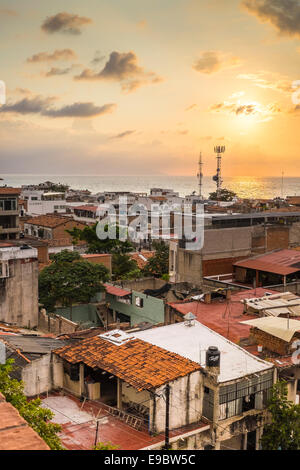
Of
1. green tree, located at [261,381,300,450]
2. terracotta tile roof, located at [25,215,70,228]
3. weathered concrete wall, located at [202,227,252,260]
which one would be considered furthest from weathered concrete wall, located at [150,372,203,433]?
terracotta tile roof, located at [25,215,70,228]

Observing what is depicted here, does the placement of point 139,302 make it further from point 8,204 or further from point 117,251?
point 8,204

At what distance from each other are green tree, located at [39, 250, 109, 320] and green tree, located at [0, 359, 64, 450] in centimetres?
1626

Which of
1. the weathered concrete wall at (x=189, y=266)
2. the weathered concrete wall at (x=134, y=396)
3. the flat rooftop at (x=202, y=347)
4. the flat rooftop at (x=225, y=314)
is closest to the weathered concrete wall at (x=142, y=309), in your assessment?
the flat rooftop at (x=225, y=314)

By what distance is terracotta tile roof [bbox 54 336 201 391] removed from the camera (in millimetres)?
11906

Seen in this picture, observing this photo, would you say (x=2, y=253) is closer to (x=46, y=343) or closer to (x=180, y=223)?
(x=46, y=343)

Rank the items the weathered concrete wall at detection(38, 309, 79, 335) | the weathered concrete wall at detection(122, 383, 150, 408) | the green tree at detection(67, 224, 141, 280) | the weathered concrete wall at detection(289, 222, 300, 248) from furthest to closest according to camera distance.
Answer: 1. the green tree at detection(67, 224, 141, 280)
2. the weathered concrete wall at detection(289, 222, 300, 248)
3. the weathered concrete wall at detection(38, 309, 79, 335)
4. the weathered concrete wall at detection(122, 383, 150, 408)

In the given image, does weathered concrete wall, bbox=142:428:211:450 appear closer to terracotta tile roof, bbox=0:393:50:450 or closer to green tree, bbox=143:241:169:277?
terracotta tile roof, bbox=0:393:50:450

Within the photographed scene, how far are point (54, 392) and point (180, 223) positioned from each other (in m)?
19.6

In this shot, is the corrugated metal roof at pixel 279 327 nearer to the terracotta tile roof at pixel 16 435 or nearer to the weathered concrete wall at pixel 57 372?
the weathered concrete wall at pixel 57 372

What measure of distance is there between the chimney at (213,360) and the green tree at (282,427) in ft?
6.07

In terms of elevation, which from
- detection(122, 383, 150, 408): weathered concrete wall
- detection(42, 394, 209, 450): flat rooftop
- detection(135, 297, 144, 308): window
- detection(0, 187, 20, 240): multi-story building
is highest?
detection(0, 187, 20, 240): multi-story building

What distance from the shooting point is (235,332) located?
16.9 meters

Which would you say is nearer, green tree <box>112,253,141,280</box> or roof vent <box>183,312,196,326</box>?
roof vent <box>183,312,196,326</box>
